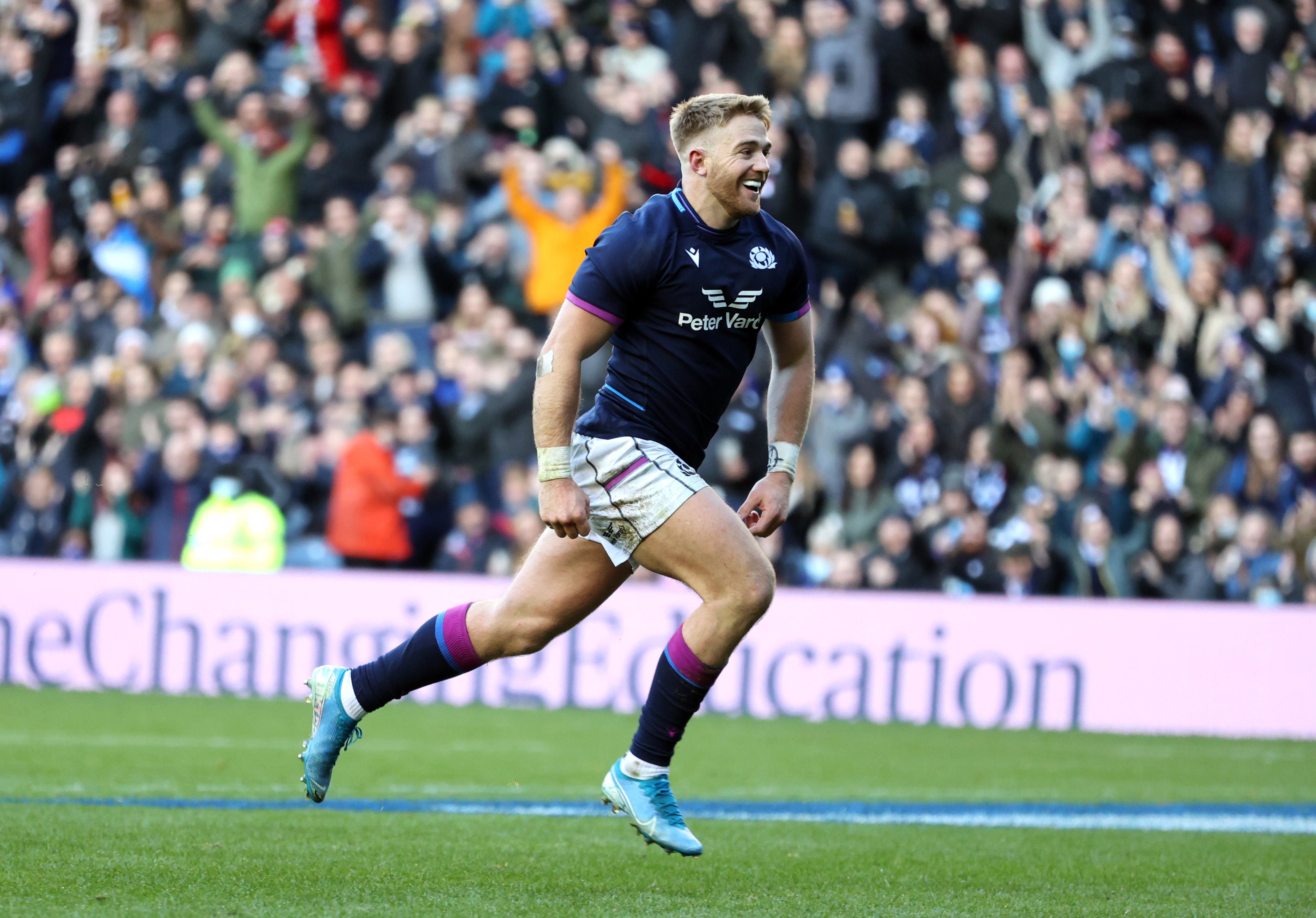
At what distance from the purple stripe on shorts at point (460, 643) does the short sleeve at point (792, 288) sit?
1338mm

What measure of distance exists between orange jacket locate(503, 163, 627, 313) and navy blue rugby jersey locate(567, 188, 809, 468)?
345 inches

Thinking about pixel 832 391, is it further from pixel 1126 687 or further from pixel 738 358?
pixel 738 358

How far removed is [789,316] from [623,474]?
0.82m

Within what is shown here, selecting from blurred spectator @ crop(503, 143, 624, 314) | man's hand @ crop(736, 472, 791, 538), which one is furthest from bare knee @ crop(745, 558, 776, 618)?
blurred spectator @ crop(503, 143, 624, 314)

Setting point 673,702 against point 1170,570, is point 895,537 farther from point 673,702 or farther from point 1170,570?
point 673,702

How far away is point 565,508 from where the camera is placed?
17.7 feet

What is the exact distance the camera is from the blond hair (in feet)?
18.3

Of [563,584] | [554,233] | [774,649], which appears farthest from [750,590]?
[554,233]

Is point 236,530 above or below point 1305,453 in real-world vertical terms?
below

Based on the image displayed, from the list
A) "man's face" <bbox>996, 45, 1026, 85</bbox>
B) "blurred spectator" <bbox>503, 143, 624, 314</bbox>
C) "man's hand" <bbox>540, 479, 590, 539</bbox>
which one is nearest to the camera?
"man's hand" <bbox>540, 479, 590, 539</bbox>

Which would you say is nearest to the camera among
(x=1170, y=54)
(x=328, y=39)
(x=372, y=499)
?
(x=372, y=499)

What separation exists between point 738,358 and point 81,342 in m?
10.7

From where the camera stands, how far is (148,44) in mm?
17109

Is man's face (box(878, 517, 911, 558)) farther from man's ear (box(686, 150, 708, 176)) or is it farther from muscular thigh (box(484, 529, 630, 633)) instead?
man's ear (box(686, 150, 708, 176))
